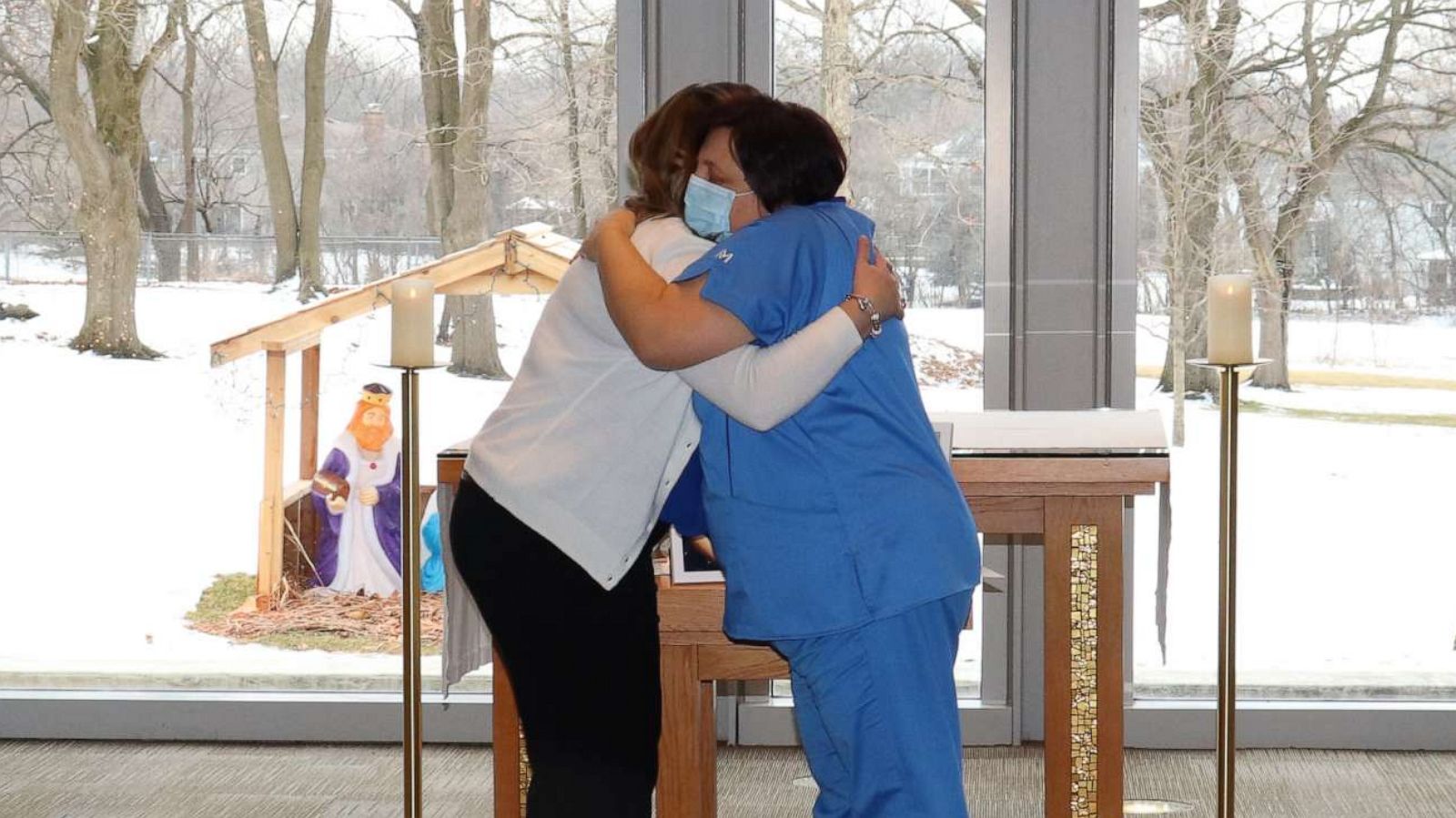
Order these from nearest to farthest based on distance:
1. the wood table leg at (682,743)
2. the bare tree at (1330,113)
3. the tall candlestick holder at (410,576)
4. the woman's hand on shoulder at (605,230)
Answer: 1. the woman's hand on shoulder at (605,230)
2. the wood table leg at (682,743)
3. the tall candlestick holder at (410,576)
4. the bare tree at (1330,113)

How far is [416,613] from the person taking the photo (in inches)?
99.0

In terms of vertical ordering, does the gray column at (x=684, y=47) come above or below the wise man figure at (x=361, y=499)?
above

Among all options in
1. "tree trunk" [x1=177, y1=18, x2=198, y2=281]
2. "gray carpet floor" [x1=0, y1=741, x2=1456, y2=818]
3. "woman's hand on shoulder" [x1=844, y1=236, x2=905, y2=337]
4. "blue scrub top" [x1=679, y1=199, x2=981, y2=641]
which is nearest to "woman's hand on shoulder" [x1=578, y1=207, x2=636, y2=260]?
"blue scrub top" [x1=679, y1=199, x2=981, y2=641]

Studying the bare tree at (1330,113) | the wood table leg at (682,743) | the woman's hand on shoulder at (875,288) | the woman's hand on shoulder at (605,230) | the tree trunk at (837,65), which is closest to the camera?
the woman's hand on shoulder at (875,288)

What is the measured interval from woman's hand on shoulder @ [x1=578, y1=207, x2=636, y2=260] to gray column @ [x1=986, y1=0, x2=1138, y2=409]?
1.71 m

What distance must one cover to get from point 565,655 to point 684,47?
76.9 inches

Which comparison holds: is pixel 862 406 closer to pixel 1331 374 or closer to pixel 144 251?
pixel 1331 374

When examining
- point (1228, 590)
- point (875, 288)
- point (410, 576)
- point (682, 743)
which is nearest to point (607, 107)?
point (410, 576)

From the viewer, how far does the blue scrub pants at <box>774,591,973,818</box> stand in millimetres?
1775

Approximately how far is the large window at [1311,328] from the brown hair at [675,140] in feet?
6.00

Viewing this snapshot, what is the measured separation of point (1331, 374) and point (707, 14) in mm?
1554

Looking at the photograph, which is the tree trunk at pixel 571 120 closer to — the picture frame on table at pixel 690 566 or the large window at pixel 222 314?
A: the large window at pixel 222 314

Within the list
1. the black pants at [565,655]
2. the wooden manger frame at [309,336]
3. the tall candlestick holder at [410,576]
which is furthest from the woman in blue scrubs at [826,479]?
the wooden manger frame at [309,336]

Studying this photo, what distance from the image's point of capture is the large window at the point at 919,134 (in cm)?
346
